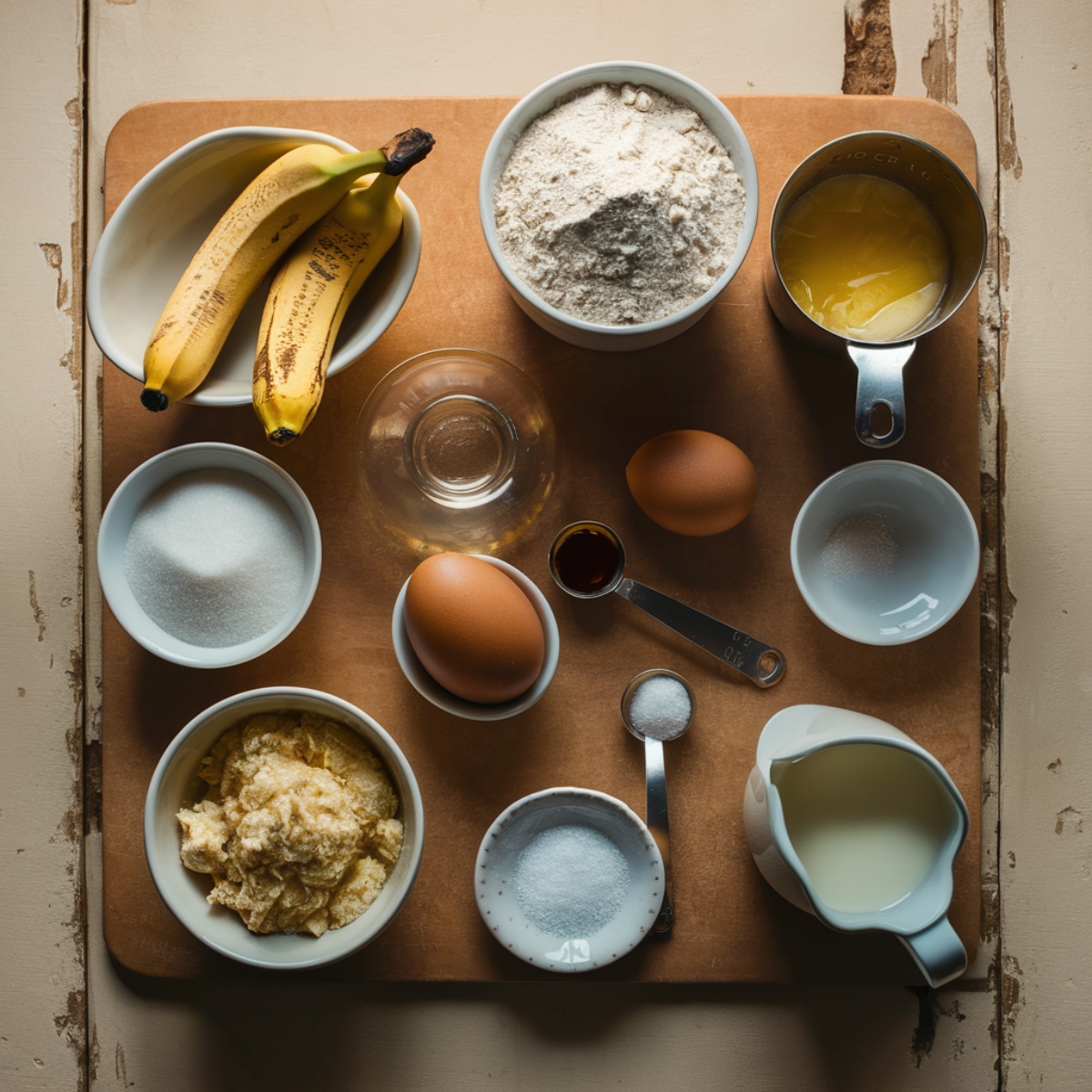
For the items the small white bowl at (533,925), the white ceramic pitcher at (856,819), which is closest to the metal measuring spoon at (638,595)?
the white ceramic pitcher at (856,819)

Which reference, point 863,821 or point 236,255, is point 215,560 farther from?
point 863,821

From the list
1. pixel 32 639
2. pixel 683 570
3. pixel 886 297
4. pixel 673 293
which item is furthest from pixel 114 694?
pixel 886 297

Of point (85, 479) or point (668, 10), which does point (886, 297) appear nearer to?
point (668, 10)

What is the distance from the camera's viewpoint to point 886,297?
38.1 inches

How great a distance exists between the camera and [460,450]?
1.03 m

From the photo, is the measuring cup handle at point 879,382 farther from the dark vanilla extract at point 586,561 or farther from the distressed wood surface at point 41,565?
the distressed wood surface at point 41,565

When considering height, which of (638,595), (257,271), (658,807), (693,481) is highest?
(257,271)

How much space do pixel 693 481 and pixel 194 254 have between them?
0.65m

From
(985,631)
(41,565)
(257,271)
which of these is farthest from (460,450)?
(985,631)

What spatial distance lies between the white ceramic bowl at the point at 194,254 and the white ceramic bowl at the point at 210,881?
357 millimetres

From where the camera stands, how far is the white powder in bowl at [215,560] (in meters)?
0.94

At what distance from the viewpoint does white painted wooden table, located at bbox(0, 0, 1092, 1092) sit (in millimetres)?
1055

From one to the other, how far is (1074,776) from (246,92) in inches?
55.1

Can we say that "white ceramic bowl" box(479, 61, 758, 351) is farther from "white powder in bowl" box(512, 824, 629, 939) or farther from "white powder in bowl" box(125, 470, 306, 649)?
"white powder in bowl" box(512, 824, 629, 939)
